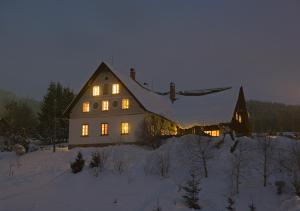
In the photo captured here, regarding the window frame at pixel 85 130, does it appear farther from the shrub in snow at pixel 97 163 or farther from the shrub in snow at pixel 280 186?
the shrub in snow at pixel 280 186

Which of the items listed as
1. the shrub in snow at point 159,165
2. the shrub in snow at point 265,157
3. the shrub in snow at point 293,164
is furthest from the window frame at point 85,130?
the shrub in snow at point 293,164

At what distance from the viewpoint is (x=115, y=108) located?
4788cm

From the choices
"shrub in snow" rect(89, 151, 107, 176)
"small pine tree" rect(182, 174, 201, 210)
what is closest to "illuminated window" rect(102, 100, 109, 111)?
"shrub in snow" rect(89, 151, 107, 176)

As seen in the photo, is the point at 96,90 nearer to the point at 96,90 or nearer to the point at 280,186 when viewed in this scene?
the point at 96,90

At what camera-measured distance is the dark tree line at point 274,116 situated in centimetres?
7312

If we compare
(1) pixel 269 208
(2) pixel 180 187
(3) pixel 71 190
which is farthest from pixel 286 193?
(3) pixel 71 190

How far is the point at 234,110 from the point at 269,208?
77.3 feet

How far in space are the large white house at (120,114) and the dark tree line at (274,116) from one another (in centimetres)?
1755

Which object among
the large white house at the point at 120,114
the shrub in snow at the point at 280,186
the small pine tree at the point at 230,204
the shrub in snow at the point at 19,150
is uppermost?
the large white house at the point at 120,114

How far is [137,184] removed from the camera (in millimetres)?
30844

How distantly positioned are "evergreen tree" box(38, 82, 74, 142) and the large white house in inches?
439

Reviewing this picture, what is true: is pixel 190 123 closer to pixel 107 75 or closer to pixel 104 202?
pixel 107 75

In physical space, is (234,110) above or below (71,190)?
above

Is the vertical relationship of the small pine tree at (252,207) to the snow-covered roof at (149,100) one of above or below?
below
